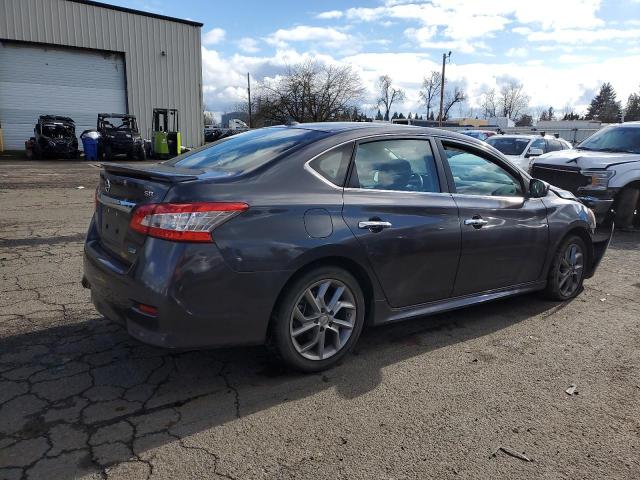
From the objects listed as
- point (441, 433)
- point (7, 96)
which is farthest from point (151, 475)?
point (7, 96)

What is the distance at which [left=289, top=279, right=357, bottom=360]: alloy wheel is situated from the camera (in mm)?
3299

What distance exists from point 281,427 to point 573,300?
3.72 m

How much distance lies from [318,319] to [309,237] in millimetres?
574

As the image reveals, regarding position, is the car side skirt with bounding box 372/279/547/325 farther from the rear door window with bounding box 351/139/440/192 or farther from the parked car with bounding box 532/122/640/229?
the parked car with bounding box 532/122/640/229

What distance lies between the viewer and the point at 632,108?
271ft

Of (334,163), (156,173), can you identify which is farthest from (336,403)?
(156,173)

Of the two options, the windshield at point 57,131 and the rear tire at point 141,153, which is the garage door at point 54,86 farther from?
the rear tire at point 141,153

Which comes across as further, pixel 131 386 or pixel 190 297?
pixel 131 386

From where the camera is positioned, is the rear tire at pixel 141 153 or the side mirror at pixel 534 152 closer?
the side mirror at pixel 534 152

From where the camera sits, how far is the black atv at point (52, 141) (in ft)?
78.5

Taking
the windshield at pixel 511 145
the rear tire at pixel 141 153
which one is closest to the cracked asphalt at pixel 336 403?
the windshield at pixel 511 145

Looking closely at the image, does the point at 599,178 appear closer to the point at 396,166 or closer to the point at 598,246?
the point at 598,246

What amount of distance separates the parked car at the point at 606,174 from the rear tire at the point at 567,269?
12.1 ft

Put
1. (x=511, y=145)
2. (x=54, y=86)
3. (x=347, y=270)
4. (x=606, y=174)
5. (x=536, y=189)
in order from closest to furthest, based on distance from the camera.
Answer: (x=347, y=270), (x=536, y=189), (x=606, y=174), (x=511, y=145), (x=54, y=86)
